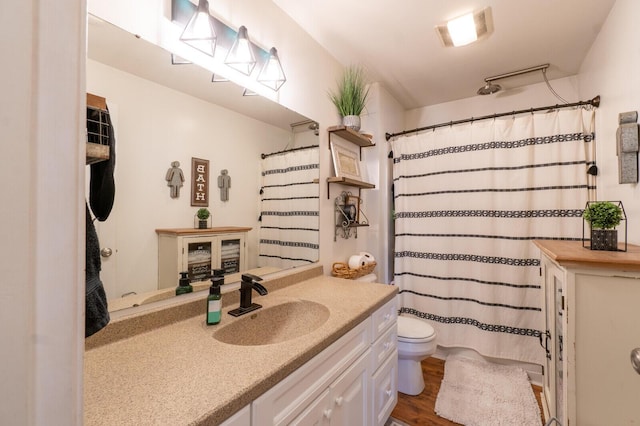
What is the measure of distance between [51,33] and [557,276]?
64.6 inches

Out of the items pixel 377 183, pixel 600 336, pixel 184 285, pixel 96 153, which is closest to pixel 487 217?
pixel 377 183

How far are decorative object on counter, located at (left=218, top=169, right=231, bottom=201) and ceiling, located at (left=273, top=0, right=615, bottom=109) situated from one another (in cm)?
108

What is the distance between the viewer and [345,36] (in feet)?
6.18

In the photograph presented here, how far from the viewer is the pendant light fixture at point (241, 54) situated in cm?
130

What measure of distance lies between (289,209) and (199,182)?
595 mm

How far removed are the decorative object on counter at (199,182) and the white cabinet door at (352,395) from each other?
907 mm

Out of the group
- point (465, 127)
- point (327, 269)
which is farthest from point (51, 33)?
point (465, 127)

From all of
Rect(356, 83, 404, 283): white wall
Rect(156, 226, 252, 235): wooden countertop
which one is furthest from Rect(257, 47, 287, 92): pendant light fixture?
Rect(356, 83, 404, 283): white wall

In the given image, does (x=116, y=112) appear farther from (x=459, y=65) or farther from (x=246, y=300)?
(x=459, y=65)

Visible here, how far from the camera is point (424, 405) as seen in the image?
177cm

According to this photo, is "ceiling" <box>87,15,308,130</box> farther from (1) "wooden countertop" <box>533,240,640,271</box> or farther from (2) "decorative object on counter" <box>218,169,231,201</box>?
(1) "wooden countertop" <box>533,240,640,271</box>

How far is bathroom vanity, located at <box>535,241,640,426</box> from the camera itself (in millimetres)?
929

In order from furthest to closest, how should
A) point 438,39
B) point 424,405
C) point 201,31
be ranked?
point 438,39, point 424,405, point 201,31

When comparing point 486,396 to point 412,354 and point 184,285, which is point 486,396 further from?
point 184,285
